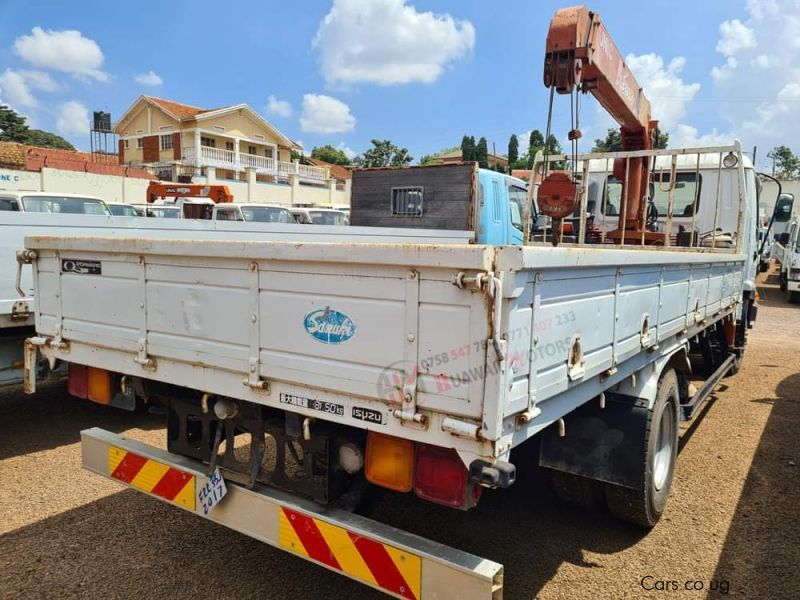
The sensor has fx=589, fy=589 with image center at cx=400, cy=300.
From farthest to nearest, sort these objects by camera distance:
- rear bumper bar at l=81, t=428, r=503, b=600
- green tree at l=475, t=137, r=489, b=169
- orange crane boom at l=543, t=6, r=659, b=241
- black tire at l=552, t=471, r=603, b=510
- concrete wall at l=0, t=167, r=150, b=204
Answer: green tree at l=475, t=137, r=489, b=169, concrete wall at l=0, t=167, r=150, b=204, orange crane boom at l=543, t=6, r=659, b=241, black tire at l=552, t=471, r=603, b=510, rear bumper bar at l=81, t=428, r=503, b=600

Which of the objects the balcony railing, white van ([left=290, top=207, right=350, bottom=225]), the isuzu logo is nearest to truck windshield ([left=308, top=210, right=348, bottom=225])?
white van ([left=290, top=207, right=350, bottom=225])

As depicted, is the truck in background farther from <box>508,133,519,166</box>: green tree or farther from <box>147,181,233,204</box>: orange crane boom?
<box>508,133,519,166</box>: green tree

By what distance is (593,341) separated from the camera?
2504 millimetres

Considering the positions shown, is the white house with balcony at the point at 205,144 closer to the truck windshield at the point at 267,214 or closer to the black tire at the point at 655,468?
the truck windshield at the point at 267,214

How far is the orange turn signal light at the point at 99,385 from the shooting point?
10.3ft

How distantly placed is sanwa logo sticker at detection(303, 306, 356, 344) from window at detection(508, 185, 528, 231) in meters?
7.57

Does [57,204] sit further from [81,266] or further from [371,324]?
[371,324]

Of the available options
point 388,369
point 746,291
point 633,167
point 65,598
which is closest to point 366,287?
Answer: point 388,369

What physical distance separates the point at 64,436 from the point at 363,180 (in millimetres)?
6093

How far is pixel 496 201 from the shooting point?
8.97 meters

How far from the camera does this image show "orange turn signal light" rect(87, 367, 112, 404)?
312cm

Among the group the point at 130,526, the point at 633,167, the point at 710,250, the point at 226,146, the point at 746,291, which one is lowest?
the point at 130,526

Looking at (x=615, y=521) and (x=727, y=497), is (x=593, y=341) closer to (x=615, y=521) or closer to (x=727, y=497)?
(x=615, y=521)

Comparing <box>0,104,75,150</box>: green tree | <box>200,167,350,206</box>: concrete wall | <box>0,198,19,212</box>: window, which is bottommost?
<box>0,198,19,212</box>: window
